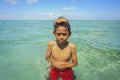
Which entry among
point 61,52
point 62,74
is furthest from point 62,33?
point 62,74

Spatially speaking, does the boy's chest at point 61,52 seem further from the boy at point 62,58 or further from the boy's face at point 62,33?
the boy's face at point 62,33

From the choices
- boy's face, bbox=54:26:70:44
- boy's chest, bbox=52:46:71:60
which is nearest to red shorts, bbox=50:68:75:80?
boy's chest, bbox=52:46:71:60

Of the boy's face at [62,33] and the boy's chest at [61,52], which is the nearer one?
the boy's face at [62,33]

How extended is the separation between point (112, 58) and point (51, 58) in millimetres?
3719

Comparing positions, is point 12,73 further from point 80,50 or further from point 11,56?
point 80,50

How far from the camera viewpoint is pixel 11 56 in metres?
6.14

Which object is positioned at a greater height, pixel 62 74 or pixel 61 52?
pixel 61 52

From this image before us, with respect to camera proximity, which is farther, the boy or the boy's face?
the boy

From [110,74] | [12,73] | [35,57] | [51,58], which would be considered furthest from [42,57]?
[51,58]

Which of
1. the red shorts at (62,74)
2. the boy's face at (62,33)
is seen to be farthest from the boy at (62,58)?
the boy's face at (62,33)

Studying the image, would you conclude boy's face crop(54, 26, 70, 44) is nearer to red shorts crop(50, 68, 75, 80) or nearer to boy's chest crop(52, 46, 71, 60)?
boy's chest crop(52, 46, 71, 60)

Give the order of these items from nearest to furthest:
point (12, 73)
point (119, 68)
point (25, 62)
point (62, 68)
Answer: point (62, 68) < point (12, 73) < point (119, 68) < point (25, 62)

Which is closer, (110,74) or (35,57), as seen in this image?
(110,74)

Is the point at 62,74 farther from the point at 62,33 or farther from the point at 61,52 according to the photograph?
the point at 62,33
